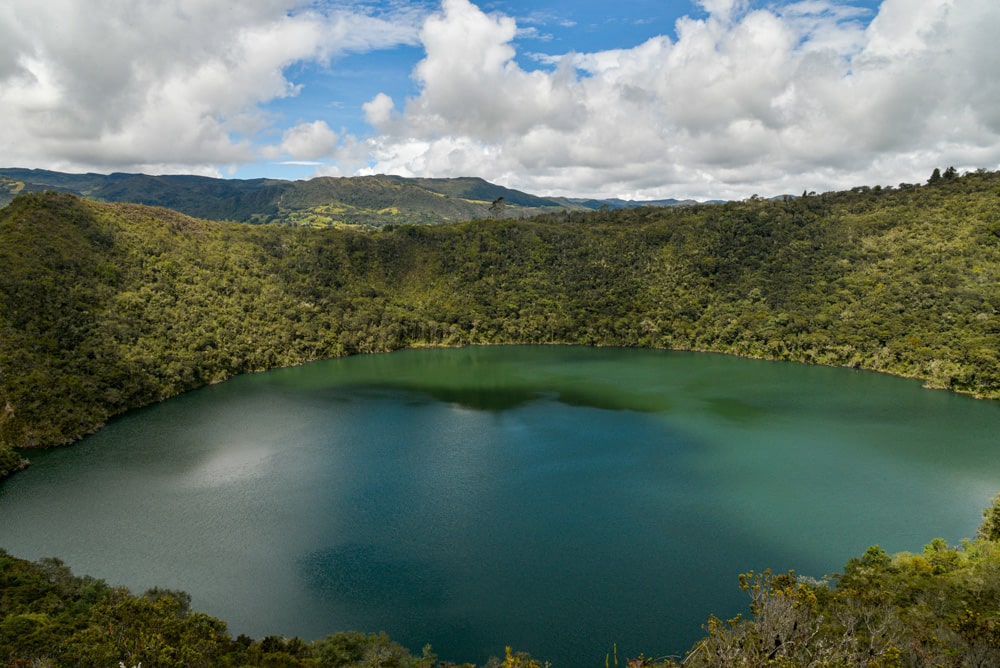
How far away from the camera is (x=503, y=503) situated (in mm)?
44531

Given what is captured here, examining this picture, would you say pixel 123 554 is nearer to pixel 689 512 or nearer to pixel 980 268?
pixel 689 512

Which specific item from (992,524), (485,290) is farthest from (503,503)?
(485,290)

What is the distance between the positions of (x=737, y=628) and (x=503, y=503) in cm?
2553

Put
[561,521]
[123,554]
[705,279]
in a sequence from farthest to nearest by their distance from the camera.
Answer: [705,279] → [561,521] → [123,554]

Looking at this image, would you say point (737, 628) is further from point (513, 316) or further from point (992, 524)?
point (513, 316)

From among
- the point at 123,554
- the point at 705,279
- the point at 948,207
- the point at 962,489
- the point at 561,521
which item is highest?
the point at 948,207

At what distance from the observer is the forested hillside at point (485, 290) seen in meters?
69.9

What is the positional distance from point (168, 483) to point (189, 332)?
44.9 metres

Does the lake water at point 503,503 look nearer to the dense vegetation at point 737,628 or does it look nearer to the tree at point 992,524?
the tree at point 992,524

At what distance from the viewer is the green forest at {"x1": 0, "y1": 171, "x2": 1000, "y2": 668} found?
2216 centimetres

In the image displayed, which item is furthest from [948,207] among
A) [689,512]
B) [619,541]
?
[619,541]

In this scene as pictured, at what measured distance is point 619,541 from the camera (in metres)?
38.4

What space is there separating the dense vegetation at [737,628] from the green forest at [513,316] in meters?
0.14

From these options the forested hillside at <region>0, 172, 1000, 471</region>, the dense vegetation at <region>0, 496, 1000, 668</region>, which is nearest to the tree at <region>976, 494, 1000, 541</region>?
the dense vegetation at <region>0, 496, 1000, 668</region>
